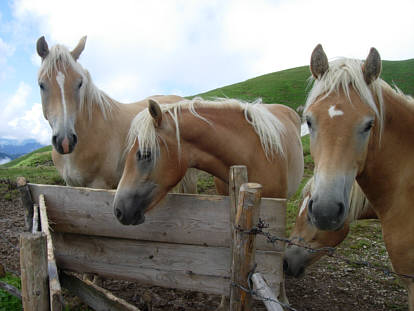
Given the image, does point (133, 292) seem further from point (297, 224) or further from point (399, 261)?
point (399, 261)

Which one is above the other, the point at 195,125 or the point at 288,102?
the point at 288,102

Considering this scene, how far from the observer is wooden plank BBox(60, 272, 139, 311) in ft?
8.44

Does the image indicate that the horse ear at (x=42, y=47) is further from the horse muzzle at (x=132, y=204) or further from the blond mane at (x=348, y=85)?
the blond mane at (x=348, y=85)

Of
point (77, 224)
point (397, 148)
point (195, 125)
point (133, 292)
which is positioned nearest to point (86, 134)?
point (77, 224)

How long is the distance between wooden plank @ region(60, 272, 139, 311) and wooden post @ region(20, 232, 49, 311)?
873 millimetres

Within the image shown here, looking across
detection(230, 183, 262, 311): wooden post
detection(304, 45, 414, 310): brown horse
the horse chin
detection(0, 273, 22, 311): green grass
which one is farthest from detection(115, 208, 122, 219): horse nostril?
detection(0, 273, 22, 311): green grass

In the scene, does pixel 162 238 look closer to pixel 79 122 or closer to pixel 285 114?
pixel 79 122

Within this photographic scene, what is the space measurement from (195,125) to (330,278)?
10.6 ft

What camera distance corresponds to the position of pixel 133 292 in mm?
3844

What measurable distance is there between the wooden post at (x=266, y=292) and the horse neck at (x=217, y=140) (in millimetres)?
1475

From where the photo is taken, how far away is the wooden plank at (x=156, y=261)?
2.42m

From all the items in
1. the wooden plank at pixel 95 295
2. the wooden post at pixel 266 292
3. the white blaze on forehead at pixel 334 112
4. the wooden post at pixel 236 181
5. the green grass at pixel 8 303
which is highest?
the white blaze on forehead at pixel 334 112

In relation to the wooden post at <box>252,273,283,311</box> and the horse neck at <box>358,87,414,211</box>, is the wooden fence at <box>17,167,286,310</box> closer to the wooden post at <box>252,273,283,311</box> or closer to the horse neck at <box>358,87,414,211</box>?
the wooden post at <box>252,273,283,311</box>

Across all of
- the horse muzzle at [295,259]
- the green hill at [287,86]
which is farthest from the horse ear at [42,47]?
the green hill at [287,86]
